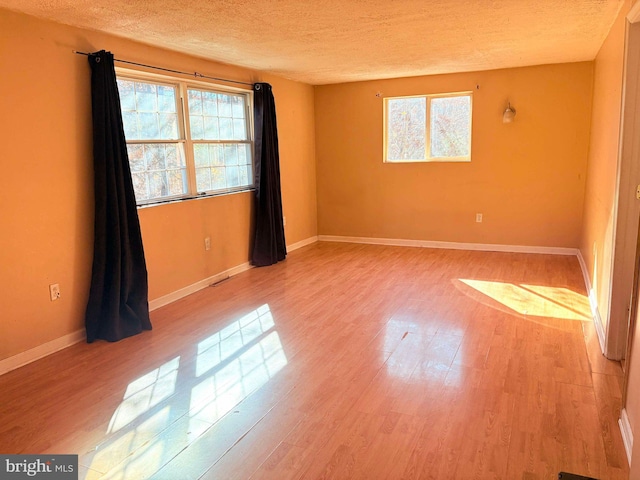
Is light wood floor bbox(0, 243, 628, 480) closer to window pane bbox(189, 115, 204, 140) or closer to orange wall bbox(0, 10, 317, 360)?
Result: orange wall bbox(0, 10, 317, 360)

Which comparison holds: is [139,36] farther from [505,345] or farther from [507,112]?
[507,112]

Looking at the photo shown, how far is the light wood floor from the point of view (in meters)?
2.10

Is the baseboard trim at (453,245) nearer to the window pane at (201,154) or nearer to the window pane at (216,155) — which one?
the window pane at (216,155)

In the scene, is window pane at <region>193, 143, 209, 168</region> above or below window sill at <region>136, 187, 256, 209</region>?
above

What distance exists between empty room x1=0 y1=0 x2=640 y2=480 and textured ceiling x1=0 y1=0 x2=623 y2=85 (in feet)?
0.10

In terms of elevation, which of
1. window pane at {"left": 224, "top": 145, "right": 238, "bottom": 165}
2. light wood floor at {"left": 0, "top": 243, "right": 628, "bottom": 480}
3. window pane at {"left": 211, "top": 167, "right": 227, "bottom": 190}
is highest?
window pane at {"left": 224, "top": 145, "right": 238, "bottom": 165}

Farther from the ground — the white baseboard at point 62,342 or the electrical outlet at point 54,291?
the electrical outlet at point 54,291

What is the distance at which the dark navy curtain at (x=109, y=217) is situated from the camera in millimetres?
3453

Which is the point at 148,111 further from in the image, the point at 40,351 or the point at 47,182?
the point at 40,351

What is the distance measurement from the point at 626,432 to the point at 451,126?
4.60m

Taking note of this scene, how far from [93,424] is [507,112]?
5.26 metres

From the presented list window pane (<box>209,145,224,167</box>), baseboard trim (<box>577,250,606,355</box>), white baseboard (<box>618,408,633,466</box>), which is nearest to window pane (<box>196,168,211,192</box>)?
window pane (<box>209,145,224,167</box>)

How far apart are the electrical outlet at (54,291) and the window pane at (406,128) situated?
4.49 metres

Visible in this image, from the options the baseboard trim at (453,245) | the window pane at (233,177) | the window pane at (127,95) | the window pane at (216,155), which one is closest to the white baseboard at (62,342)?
the window pane at (233,177)
